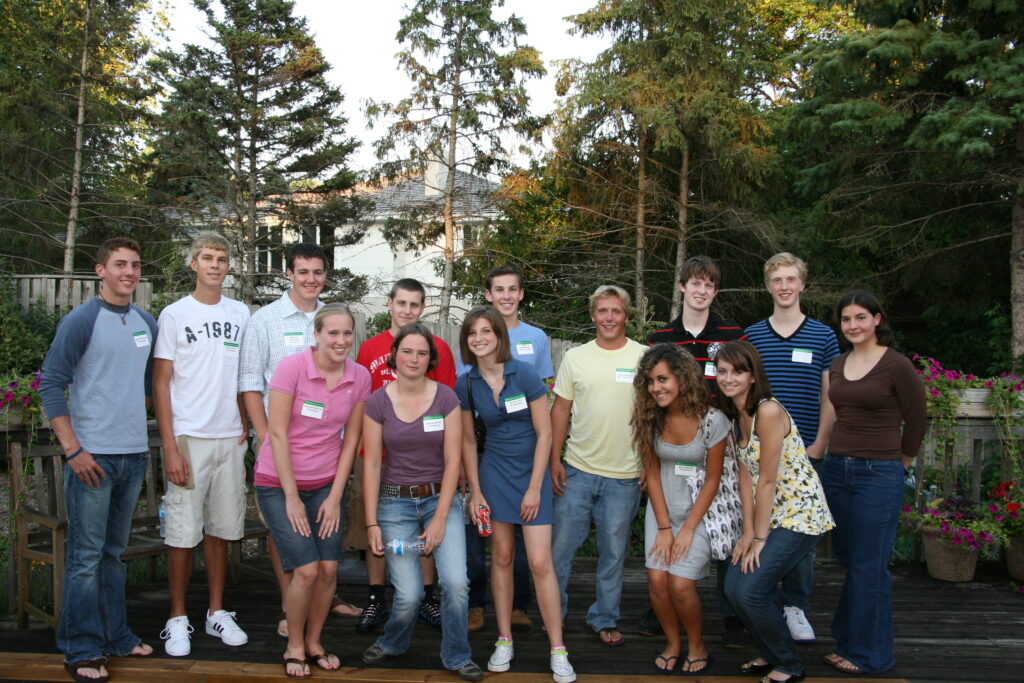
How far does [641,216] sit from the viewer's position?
1504cm

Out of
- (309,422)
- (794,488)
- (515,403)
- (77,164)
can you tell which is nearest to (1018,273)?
(794,488)

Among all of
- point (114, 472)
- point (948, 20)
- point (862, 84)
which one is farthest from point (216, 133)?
point (114, 472)

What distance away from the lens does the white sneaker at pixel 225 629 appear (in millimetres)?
3578

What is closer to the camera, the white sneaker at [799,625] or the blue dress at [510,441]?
the blue dress at [510,441]

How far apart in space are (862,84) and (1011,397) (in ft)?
26.8

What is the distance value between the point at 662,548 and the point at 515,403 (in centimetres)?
89

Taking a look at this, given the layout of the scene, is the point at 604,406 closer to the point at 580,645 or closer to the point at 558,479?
the point at 558,479

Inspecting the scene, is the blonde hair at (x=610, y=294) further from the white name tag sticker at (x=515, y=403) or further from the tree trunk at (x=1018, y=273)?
the tree trunk at (x=1018, y=273)

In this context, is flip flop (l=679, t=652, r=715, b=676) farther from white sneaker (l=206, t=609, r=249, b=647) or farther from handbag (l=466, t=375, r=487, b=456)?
white sneaker (l=206, t=609, r=249, b=647)

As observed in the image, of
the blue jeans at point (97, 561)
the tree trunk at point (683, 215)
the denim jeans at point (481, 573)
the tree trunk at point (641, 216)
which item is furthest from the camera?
the tree trunk at point (641, 216)

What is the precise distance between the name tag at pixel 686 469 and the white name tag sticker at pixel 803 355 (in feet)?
2.79

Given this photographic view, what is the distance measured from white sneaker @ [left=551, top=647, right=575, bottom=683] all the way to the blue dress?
1.81 ft

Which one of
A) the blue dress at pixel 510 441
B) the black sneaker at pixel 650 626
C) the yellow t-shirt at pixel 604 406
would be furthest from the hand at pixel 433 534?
the black sneaker at pixel 650 626

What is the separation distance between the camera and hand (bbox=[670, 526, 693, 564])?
326 cm
